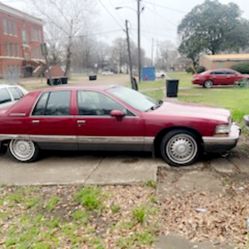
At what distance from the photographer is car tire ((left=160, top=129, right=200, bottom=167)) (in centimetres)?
600

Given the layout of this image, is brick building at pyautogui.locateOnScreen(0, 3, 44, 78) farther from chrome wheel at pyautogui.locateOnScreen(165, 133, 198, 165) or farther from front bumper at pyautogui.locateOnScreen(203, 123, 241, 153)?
front bumper at pyautogui.locateOnScreen(203, 123, 241, 153)

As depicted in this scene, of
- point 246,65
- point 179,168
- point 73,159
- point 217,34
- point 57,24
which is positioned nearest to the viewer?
point 179,168

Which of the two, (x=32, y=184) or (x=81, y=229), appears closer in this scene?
(x=81, y=229)

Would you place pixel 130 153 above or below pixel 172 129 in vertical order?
below

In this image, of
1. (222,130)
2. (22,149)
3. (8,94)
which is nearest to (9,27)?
(8,94)

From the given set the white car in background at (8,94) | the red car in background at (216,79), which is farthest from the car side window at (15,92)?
the red car in background at (216,79)

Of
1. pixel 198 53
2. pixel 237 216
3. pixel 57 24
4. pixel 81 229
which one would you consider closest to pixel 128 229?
pixel 81 229

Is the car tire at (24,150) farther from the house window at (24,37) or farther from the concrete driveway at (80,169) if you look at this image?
the house window at (24,37)

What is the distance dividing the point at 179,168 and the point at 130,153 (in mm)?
1189

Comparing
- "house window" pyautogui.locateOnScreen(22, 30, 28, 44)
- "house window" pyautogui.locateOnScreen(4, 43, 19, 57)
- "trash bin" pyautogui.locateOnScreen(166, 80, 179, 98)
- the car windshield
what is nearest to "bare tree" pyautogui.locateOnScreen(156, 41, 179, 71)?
"house window" pyautogui.locateOnScreen(22, 30, 28, 44)

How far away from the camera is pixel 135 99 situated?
6629mm

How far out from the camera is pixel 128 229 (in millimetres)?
3936

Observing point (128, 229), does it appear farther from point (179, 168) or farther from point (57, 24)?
point (57, 24)

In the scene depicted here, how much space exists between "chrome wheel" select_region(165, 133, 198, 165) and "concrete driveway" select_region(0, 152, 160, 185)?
10.3 inches
